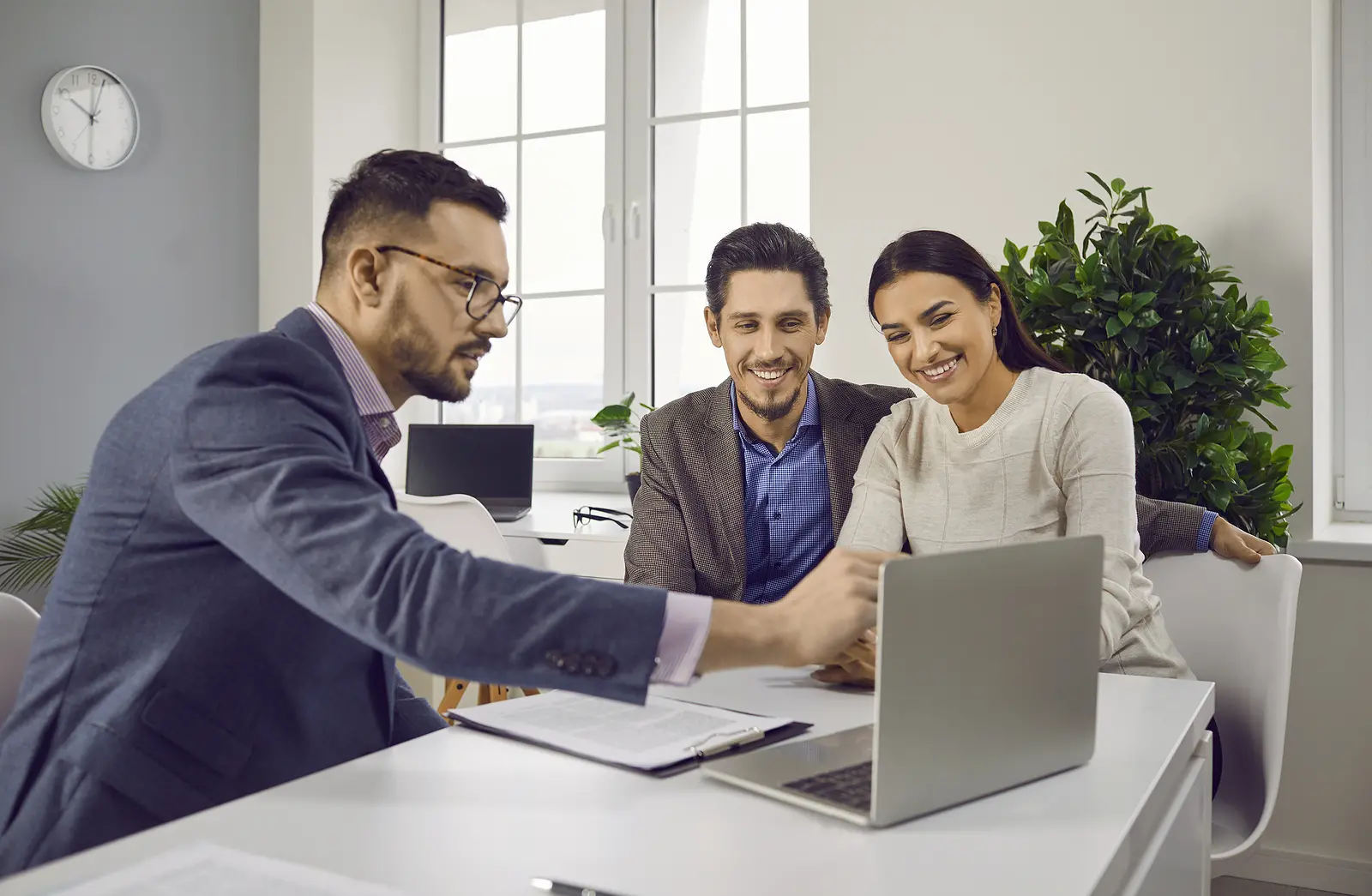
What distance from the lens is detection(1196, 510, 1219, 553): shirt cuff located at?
1926 millimetres

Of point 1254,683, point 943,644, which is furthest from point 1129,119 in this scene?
point 943,644

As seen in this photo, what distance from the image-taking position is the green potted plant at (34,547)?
10.9ft

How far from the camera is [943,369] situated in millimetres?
1920

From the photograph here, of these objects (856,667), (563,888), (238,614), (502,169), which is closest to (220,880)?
(563,888)

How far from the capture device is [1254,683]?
70.7 inches

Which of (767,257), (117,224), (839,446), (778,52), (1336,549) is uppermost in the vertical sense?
(778,52)

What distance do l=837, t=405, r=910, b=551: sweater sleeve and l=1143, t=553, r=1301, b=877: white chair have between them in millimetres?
467

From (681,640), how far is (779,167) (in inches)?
122

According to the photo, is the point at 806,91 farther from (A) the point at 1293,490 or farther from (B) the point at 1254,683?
(B) the point at 1254,683

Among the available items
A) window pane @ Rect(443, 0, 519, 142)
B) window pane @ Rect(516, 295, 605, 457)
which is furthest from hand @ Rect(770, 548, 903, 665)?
window pane @ Rect(443, 0, 519, 142)

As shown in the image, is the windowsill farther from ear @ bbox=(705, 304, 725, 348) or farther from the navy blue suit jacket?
the navy blue suit jacket

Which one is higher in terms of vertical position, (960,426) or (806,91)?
(806,91)

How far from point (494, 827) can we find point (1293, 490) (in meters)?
2.52

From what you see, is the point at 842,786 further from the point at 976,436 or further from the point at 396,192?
the point at 976,436
